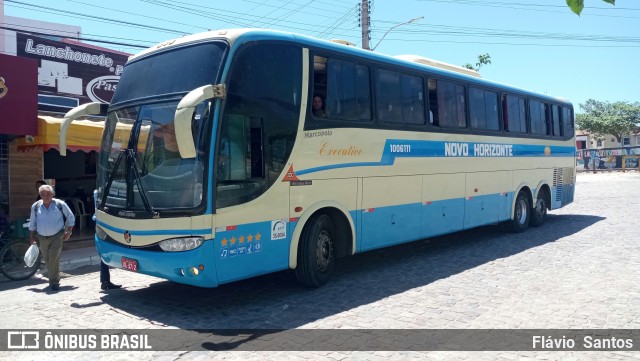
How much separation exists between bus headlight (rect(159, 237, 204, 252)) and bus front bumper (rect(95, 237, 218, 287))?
49 mm

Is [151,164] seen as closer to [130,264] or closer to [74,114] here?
[130,264]

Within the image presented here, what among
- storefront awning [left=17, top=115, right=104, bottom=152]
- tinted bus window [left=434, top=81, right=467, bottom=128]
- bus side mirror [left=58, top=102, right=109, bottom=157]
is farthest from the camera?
storefront awning [left=17, top=115, right=104, bottom=152]

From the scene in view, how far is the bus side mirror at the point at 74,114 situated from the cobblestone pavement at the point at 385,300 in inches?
91.5

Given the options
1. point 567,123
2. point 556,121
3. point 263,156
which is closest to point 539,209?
point 556,121

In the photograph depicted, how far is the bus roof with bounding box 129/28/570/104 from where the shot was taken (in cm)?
687

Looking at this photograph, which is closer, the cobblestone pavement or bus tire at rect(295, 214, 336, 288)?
the cobblestone pavement

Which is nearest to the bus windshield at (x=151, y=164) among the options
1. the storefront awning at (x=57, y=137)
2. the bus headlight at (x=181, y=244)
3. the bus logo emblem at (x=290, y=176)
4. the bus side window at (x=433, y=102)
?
the bus headlight at (x=181, y=244)

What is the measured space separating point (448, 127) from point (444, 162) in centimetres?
77

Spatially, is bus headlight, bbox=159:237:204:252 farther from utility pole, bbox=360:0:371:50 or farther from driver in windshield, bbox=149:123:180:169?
utility pole, bbox=360:0:371:50

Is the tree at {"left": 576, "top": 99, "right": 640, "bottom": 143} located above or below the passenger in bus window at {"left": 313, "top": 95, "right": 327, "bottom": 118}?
above

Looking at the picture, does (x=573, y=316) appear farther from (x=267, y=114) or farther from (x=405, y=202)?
(x=267, y=114)

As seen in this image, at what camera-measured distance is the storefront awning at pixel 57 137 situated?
1095 cm

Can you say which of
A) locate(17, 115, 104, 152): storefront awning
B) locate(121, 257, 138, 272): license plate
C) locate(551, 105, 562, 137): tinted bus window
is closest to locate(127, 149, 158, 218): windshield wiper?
locate(121, 257, 138, 272): license plate

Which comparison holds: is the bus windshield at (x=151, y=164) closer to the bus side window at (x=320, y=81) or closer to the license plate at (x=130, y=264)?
the license plate at (x=130, y=264)
